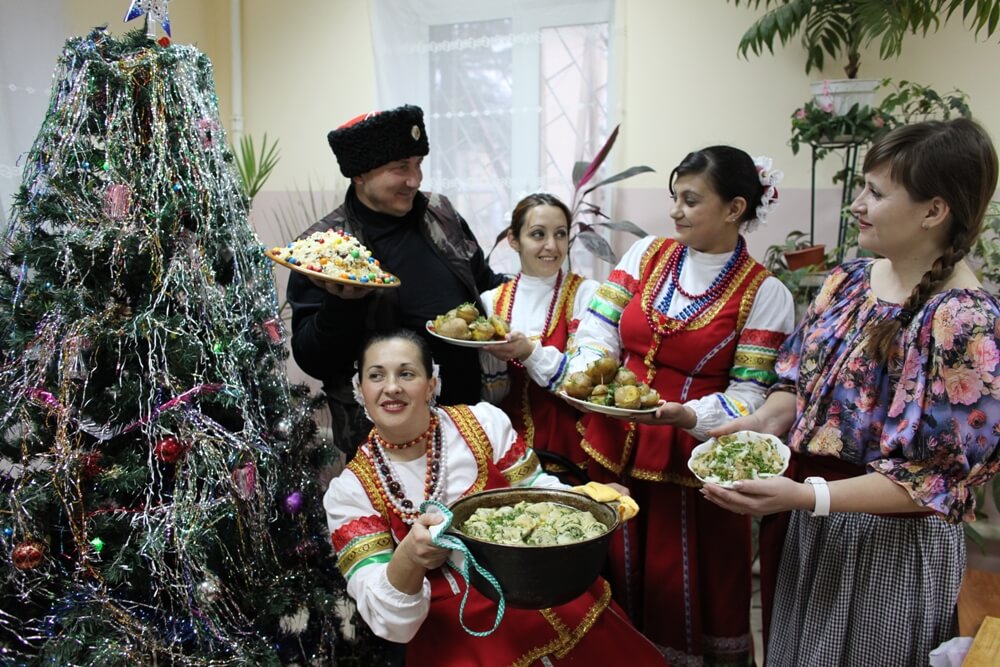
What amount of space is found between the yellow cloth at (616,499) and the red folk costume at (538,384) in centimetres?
67

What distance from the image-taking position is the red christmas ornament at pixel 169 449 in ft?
5.02

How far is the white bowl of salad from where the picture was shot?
155 centimetres

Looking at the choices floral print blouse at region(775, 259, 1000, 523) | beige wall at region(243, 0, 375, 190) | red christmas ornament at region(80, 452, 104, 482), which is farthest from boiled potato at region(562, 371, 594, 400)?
beige wall at region(243, 0, 375, 190)

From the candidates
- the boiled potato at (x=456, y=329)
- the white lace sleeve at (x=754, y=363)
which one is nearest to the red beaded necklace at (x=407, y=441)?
the boiled potato at (x=456, y=329)

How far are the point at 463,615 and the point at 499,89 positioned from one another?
270cm

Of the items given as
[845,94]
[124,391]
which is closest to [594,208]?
[845,94]

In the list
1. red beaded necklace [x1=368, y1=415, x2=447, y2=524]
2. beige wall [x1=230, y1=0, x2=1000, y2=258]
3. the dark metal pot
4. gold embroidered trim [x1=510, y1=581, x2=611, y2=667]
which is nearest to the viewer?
the dark metal pot

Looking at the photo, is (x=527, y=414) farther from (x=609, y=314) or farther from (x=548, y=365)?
(x=609, y=314)

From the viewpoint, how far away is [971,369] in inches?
51.1

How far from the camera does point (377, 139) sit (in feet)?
6.38

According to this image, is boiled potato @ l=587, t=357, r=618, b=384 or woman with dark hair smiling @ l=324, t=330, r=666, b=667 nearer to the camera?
woman with dark hair smiling @ l=324, t=330, r=666, b=667

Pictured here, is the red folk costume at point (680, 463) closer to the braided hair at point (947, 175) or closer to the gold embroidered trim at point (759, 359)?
the gold embroidered trim at point (759, 359)

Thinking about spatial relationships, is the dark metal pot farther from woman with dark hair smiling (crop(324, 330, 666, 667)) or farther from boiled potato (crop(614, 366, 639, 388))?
boiled potato (crop(614, 366, 639, 388))

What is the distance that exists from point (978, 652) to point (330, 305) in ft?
5.20
